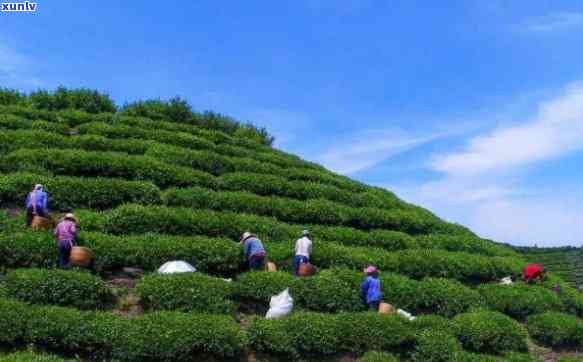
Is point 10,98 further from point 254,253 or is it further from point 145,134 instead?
point 254,253

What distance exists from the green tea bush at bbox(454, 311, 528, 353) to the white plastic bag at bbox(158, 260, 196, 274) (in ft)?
20.2

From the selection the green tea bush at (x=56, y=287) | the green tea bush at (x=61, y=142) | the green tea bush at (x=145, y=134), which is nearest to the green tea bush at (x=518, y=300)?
the green tea bush at (x=56, y=287)

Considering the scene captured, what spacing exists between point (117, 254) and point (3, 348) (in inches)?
160

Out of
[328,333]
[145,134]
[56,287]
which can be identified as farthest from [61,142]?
[328,333]

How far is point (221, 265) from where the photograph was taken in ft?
47.5

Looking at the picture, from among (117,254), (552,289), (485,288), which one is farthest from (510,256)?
(117,254)

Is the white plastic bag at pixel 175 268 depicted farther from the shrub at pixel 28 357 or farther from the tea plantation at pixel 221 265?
the shrub at pixel 28 357

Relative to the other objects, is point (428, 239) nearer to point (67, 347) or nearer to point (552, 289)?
point (552, 289)

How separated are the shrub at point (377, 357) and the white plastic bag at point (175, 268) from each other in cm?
419

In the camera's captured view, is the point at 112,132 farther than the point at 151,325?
Yes

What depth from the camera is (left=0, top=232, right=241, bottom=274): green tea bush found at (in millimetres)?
12547

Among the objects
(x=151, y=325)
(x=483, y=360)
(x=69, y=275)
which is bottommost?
(x=483, y=360)

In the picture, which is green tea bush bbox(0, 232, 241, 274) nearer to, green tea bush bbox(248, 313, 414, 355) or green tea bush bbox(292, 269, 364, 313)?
green tea bush bbox(292, 269, 364, 313)

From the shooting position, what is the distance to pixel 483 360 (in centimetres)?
1220
